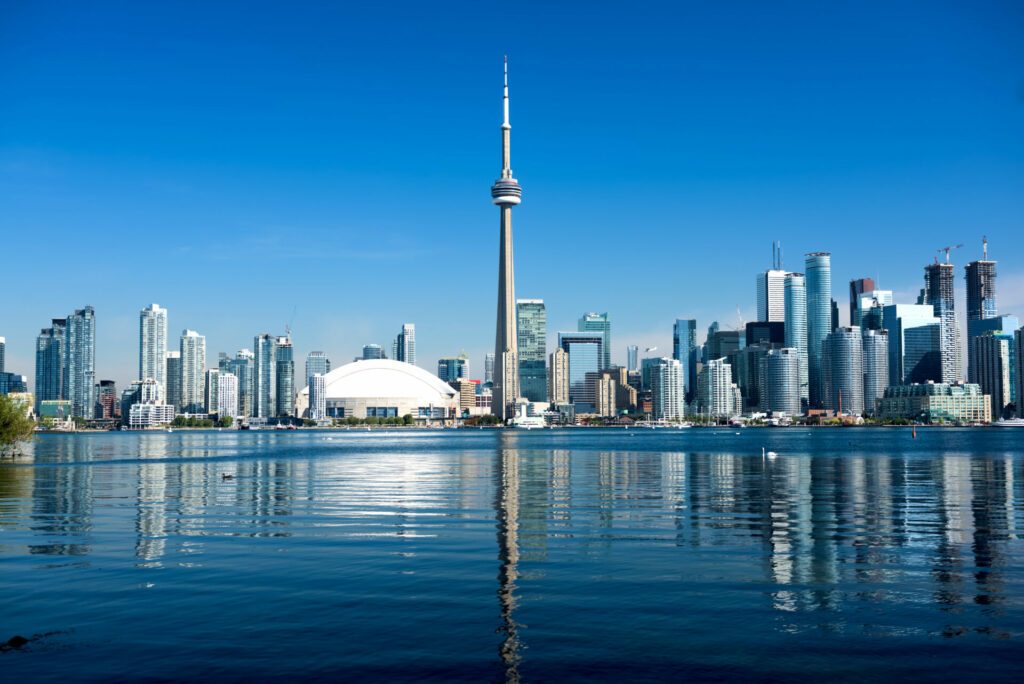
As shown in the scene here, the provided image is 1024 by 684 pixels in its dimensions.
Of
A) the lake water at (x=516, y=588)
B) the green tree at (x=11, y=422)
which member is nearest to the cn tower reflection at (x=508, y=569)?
the lake water at (x=516, y=588)

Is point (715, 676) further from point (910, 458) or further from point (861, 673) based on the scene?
point (910, 458)

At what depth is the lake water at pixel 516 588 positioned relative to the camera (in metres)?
18.4

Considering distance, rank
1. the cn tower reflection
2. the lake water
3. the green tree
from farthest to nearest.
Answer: the green tree
the cn tower reflection
the lake water

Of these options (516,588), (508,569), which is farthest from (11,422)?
(516,588)

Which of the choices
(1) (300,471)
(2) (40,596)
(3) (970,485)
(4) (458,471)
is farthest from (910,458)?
(2) (40,596)

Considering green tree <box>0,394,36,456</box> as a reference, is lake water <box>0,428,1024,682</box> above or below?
below

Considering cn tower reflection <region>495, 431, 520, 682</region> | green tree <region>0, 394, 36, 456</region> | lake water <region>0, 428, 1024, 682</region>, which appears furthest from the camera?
green tree <region>0, 394, 36, 456</region>

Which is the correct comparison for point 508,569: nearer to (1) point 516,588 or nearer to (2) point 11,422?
(1) point 516,588

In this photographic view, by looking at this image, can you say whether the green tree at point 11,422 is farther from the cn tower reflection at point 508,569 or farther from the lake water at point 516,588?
the cn tower reflection at point 508,569

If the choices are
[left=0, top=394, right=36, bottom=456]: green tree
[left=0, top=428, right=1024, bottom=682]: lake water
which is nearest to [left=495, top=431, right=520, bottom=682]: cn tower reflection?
[left=0, top=428, right=1024, bottom=682]: lake water

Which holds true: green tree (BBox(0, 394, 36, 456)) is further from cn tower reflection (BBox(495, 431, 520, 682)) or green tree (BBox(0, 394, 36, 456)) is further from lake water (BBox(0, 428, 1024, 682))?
cn tower reflection (BBox(495, 431, 520, 682))

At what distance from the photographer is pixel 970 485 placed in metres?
59.6

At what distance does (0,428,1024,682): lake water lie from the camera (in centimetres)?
1844

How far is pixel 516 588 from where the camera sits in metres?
25.2
